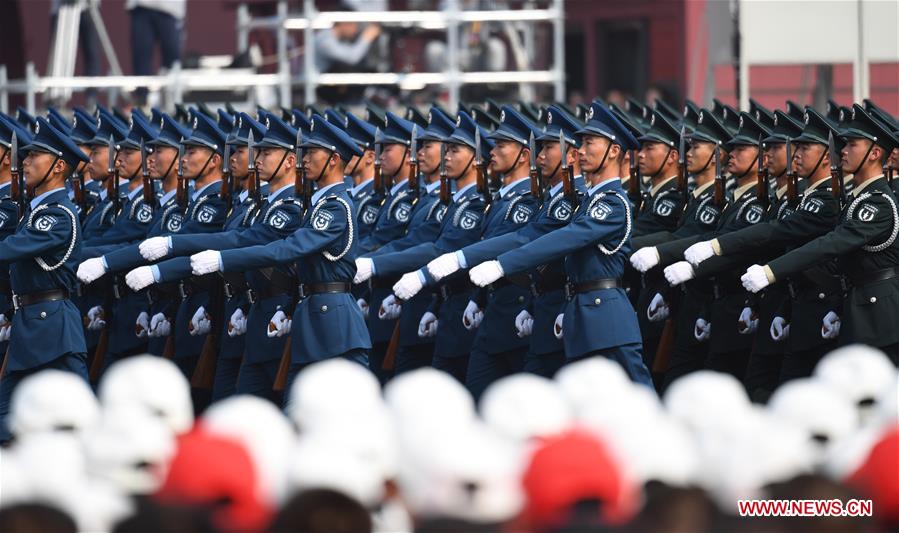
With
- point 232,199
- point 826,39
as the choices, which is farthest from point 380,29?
point 232,199

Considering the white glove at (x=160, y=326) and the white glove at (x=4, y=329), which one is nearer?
the white glove at (x=4, y=329)

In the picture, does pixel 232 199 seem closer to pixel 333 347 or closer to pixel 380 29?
pixel 333 347

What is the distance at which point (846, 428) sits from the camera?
17.7ft

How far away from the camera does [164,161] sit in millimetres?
10672

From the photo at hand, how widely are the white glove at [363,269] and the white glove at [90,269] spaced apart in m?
1.18

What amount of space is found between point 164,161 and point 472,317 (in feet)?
6.77

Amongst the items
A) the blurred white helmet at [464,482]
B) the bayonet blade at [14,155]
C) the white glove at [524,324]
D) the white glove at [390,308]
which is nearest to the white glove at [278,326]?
the white glove at [390,308]

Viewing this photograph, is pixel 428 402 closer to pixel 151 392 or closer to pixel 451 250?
pixel 151 392

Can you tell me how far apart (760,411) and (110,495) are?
72.1 inches

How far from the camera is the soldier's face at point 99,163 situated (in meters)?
11.1

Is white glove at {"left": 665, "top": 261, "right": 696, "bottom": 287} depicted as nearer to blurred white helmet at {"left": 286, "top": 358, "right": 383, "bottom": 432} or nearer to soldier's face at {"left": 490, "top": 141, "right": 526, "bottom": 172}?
soldier's face at {"left": 490, "top": 141, "right": 526, "bottom": 172}

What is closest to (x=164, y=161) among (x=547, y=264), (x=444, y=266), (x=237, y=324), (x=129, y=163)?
(x=129, y=163)

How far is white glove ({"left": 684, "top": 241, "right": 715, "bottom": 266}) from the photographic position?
9047 mm

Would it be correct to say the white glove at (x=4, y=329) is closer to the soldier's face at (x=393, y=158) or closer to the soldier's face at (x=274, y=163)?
the soldier's face at (x=274, y=163)
